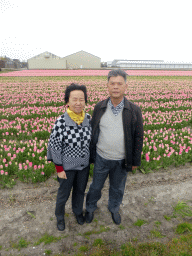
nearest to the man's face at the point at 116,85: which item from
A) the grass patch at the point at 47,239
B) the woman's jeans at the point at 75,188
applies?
the woman's jeans at the point at 75,188

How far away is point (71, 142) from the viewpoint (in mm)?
2268

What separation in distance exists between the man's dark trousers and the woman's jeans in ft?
0.60

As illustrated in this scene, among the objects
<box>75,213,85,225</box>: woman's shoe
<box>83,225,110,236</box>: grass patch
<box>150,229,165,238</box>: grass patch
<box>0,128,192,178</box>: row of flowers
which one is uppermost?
<box>0,128,192,178</box>: row of flowers

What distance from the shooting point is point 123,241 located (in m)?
2.65

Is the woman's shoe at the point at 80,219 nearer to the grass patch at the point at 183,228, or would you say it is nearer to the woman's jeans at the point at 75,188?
the woman's jeans at the point at 75,188

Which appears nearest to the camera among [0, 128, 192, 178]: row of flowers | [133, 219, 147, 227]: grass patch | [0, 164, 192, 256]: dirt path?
[0, 164, 192, 256]: dirt path

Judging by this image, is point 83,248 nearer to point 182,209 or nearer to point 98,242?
point 98,242

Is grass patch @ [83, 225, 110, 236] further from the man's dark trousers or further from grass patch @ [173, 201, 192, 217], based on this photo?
grass patch @ [173, 201, 192, 217]

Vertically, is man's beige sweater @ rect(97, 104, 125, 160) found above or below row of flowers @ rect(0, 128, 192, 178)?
above

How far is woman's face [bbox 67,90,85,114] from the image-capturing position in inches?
85.7

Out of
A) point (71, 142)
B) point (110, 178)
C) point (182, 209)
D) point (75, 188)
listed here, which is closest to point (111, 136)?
point (71, 142)

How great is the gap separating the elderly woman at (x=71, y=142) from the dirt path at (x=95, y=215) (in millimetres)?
625

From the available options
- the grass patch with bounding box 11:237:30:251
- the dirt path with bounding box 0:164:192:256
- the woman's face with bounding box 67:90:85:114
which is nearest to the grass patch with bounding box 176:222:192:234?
the dirt path with bounding box 0:164:192:256

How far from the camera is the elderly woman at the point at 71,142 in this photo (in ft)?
7.23
